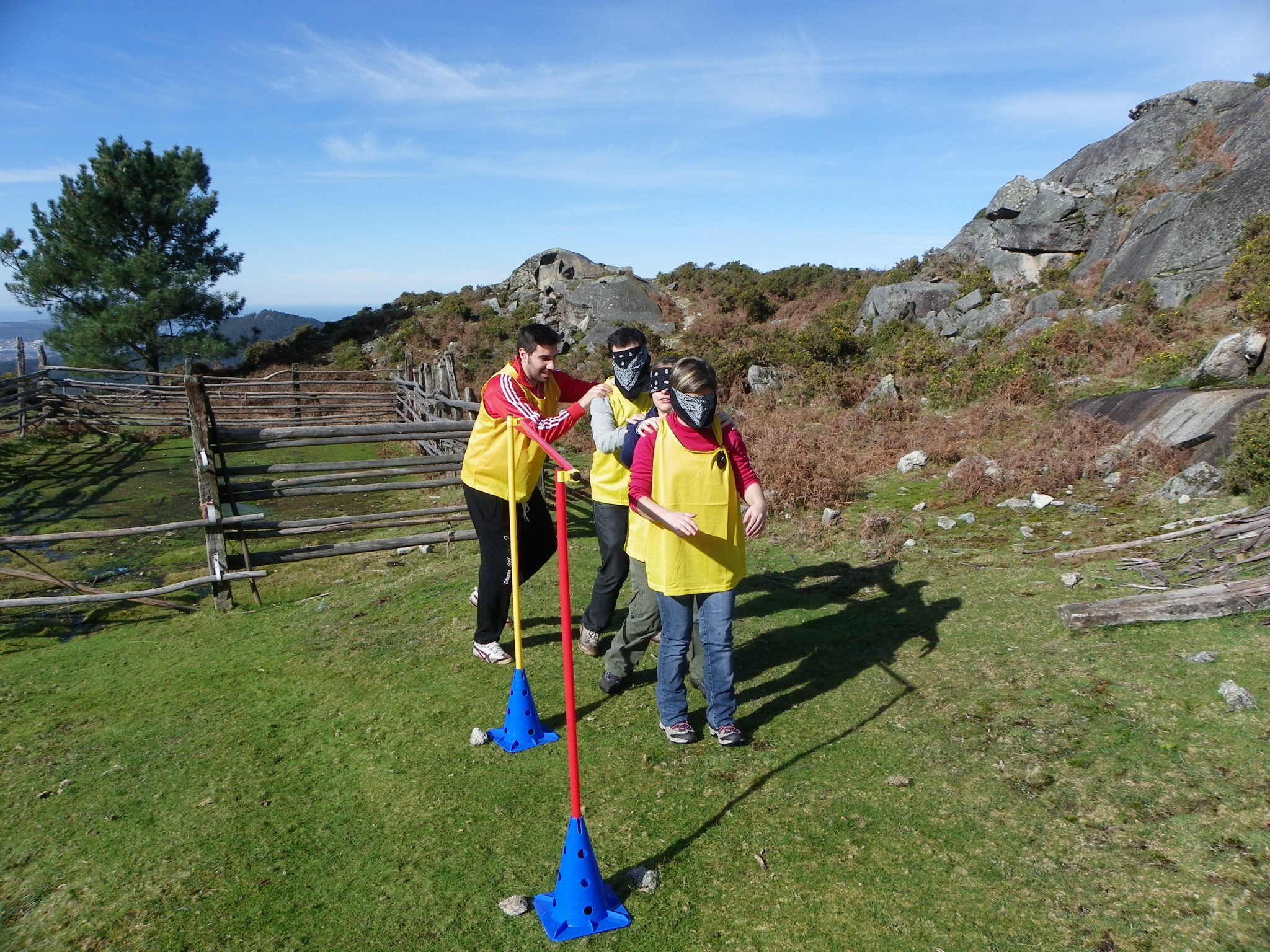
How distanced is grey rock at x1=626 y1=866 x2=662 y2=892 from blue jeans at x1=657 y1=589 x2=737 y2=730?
0.99 metres

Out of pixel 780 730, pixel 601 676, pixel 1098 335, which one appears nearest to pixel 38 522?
pixel 601 676

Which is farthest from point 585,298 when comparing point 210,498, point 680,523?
point 680,523

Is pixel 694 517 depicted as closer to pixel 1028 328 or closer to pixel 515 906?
pixel 515 906

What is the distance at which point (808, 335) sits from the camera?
16.8 m

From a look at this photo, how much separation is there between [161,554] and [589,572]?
198 inches

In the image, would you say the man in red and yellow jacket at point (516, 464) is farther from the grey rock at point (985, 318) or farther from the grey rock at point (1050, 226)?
the grey rock at point (1050, 226)

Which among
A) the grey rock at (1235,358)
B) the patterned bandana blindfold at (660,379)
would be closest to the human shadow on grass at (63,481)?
the patterned bandana blindfold at (660,379)

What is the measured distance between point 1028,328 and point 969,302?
3.02 metres

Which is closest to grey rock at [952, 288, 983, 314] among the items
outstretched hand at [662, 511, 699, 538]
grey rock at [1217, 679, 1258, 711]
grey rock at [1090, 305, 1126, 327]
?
grey rock at [1090, 305, 1126, 327]

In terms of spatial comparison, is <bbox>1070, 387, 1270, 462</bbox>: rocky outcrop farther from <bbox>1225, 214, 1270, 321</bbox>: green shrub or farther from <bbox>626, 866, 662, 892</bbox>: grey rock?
<bbox>626, 866, 662, 892</bbox>: grey rock

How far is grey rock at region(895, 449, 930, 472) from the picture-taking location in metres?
9.51

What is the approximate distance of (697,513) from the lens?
3561 millimetres

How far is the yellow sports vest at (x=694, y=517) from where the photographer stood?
354 centimetres

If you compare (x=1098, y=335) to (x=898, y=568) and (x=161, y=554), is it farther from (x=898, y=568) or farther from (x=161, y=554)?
(x=161, y=554)
